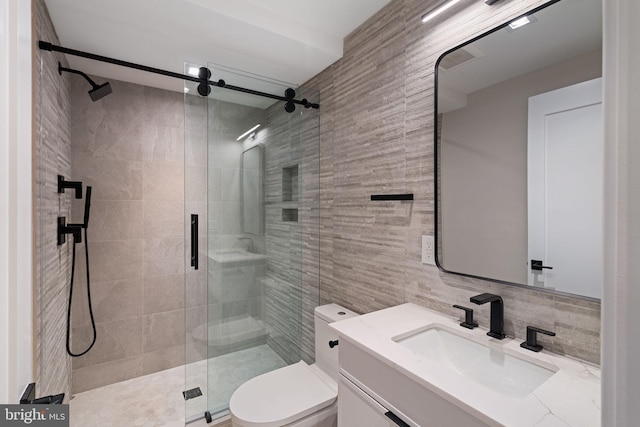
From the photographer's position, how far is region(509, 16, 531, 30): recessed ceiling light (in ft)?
3.62

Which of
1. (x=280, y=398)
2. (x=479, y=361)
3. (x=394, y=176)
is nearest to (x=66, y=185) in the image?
(x=280, y=398)

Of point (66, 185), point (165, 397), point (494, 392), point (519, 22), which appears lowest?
point (165, 397)

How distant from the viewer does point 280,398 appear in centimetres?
156

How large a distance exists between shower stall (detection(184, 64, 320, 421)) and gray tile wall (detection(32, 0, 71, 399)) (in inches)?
26.9

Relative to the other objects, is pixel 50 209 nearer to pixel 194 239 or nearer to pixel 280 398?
pixel 194 239

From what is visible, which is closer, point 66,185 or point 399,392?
point 399,392

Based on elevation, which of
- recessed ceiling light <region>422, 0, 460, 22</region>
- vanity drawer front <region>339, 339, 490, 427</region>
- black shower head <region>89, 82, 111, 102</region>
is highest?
recessed ceiling light <region>422, 0, 460, 22</region>

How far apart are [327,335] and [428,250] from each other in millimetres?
869

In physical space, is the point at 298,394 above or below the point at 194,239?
below

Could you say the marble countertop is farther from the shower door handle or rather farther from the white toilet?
the shower door handle

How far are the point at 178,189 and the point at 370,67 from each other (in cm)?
191

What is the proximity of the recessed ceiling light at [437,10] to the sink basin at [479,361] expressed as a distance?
1456 millimetres

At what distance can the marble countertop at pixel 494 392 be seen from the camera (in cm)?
71

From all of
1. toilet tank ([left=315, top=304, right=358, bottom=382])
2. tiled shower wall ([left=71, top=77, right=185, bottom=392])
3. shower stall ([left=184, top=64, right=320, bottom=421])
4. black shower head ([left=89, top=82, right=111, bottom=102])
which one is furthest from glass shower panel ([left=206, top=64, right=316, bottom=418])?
tiled shower wall ([left=71, top=77, right=185, bottom=392])
